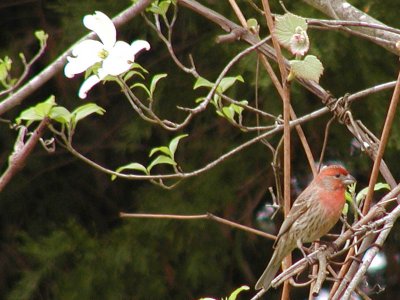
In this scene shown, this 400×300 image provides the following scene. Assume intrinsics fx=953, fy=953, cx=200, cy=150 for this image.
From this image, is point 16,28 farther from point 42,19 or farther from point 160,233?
point 160,233

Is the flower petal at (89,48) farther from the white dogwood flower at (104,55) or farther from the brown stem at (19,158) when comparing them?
the brown stem at (19,158)

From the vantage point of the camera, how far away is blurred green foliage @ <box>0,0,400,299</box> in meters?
5.32

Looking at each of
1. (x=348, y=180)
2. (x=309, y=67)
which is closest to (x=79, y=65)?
(x=309, y=67)

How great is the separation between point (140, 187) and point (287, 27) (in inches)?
135

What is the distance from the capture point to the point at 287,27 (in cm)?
237

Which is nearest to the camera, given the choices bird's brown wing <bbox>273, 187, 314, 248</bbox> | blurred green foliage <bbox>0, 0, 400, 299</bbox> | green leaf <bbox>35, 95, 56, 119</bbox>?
green leaf <bbox>35, 95, 56, 119</bbox>

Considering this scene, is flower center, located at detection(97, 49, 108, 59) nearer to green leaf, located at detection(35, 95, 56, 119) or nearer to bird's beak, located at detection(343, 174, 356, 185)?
green leaf, located at detection(35, 95, 56, 119)

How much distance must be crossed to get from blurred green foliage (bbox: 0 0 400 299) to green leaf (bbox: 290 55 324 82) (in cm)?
262

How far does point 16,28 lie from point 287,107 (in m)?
3.74

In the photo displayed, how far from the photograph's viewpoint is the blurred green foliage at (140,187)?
17.5 feet

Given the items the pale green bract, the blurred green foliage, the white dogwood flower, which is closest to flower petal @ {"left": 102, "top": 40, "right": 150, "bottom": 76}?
the white dogwood flower

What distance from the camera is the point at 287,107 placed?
245cm

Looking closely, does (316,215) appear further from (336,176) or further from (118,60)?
(118,60)

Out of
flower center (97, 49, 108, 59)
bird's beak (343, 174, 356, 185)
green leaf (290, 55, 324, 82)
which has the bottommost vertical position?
bird's beak (343, 174, 356, 185)
